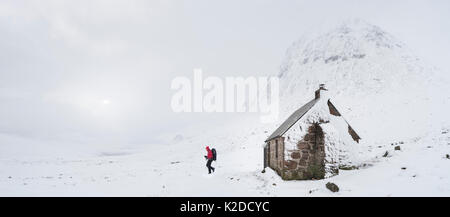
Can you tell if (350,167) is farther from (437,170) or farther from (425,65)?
(425,65)

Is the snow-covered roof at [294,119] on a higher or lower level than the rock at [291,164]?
higher

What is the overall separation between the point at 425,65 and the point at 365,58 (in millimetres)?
12304

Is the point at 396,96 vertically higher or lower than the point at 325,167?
higher

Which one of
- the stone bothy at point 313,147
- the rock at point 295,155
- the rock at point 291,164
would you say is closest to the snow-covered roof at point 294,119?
the stone bothy at point 313,147

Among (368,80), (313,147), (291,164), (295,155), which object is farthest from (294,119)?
(368,80)

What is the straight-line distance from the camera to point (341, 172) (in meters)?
15.7

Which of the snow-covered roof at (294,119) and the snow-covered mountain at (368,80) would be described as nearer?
the snow-covered roof at (294,119)

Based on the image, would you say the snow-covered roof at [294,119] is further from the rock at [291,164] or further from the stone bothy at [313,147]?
the rock at [291,164]

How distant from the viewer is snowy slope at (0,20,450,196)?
13227 millimetres

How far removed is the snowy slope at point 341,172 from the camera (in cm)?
1323
